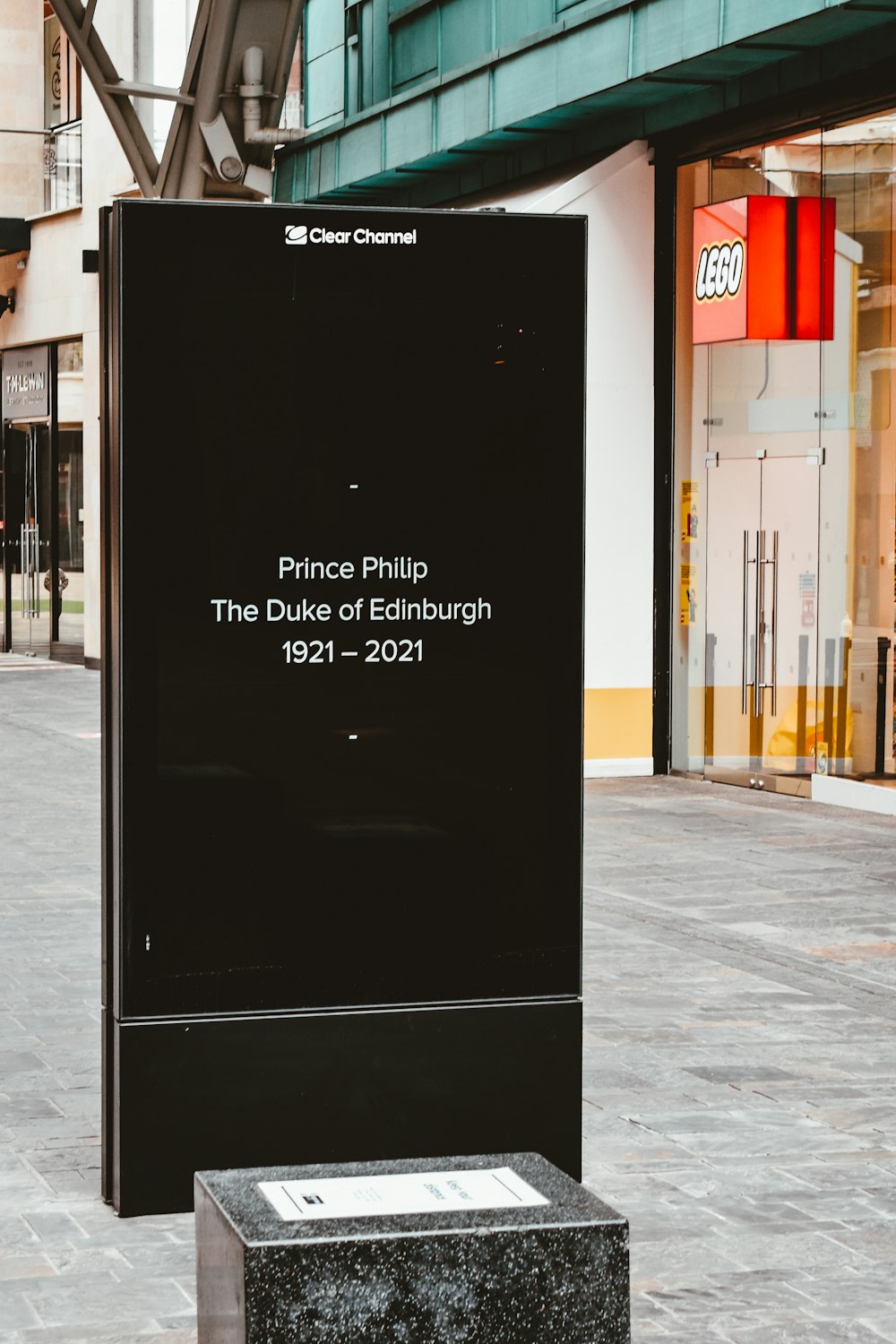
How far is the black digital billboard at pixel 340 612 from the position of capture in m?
4.68

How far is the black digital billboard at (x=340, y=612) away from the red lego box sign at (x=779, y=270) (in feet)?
28.4

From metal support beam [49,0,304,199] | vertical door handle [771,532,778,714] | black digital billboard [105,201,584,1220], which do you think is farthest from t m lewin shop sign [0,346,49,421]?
black digital billboard [105,201,584,1220]

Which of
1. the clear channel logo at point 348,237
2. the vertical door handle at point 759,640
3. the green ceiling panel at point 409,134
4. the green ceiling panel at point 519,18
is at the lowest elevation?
the vertical door handle at point 759,640

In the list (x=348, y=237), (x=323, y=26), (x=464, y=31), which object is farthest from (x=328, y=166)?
(x=348, y=237)

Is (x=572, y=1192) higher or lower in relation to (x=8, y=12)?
lower

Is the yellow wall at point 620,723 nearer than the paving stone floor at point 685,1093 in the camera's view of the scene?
No

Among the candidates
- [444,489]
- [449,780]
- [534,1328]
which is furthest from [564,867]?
[534,1328]

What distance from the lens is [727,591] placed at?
1418 centimetres

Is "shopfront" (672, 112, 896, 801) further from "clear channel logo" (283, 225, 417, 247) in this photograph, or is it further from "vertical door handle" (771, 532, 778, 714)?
"clear channel logo" (283, 225, 417, 247)

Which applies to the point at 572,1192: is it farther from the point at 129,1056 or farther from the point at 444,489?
the point at 444,489

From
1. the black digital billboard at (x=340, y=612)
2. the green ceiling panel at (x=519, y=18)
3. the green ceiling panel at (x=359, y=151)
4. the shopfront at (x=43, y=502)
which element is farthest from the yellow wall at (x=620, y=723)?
the shopfront at (x=43, y=502)

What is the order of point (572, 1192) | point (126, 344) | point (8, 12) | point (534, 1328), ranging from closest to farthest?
point (534, 1328) < point (572, 1192) < point (126, 344) < point (8, 12)

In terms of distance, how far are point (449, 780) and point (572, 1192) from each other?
183cm

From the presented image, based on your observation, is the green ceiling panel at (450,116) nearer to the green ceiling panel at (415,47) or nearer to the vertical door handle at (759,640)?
the green ceiling panel at (415,47)
